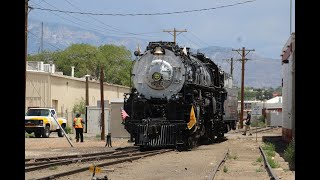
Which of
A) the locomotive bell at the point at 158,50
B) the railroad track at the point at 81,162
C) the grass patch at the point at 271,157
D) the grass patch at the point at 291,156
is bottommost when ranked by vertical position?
the grass patch at the point at 271,157

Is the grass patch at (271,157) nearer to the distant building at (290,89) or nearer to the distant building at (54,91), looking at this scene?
the distant building at (290,89)

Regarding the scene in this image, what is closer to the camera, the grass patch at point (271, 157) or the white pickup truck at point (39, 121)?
the grass patch at point (271, 157)


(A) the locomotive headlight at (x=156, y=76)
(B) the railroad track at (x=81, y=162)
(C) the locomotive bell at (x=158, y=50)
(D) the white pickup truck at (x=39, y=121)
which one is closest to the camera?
(B) the railroad track at (x=81, y=162)

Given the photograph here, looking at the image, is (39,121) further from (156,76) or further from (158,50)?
(158,50)

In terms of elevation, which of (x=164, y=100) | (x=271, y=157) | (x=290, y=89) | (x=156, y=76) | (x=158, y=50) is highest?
(x=158, y=50)

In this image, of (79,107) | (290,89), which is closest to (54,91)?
(79,107)

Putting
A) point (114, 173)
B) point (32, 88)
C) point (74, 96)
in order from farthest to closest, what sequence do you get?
point (74, 96) → point (32, 88) → point (114, 173)

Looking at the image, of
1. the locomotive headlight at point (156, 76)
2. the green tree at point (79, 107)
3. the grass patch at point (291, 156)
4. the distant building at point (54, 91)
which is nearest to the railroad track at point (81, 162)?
the locomotive headlight at point (156, 76)

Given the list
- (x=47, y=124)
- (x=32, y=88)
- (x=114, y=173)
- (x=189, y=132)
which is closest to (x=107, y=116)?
(x=47, y=124)

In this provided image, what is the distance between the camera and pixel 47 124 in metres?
37.3

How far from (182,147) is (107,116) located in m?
21.3

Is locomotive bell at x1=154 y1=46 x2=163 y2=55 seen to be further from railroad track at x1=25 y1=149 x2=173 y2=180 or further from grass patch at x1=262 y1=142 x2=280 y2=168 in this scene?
grass patch at x1=262 y1=142 x2=280 y2=168
